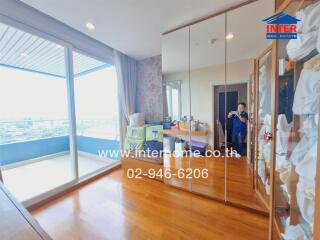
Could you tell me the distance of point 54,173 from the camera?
282 centimetres

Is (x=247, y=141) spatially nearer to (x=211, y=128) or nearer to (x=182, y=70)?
(x=211, y=128)

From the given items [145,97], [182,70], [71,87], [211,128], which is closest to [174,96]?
[182,70]

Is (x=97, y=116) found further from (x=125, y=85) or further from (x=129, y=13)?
(x=129, y=13)

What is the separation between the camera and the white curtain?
3.02m

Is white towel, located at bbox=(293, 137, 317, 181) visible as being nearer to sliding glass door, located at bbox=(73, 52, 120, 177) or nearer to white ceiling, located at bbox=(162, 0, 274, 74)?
white ceiling, located at bbox=(162, 0, 274, 74)

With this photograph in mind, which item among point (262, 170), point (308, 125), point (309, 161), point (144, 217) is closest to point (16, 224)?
point (144, 217)

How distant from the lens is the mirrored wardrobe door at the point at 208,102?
74.6 inches

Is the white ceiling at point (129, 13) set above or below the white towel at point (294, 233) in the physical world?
above

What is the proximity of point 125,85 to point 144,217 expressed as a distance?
235 centimetres

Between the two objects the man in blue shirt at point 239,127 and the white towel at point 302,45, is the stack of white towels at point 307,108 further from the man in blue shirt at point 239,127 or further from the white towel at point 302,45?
the man in blue shirt at point 239,127

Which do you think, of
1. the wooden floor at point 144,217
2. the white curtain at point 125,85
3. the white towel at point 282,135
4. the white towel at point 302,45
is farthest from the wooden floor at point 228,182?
the white curtain at point 125,85

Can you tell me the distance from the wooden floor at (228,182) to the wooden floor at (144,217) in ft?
0.35

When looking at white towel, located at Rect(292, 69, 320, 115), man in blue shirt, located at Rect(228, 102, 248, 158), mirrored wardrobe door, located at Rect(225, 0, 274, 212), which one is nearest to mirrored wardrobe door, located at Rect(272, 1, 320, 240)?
white towel, located at Rect(292, 69, 320, 115)

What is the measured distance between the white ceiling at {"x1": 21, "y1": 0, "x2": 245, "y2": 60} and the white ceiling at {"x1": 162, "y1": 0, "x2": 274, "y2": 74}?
13 centimetres
